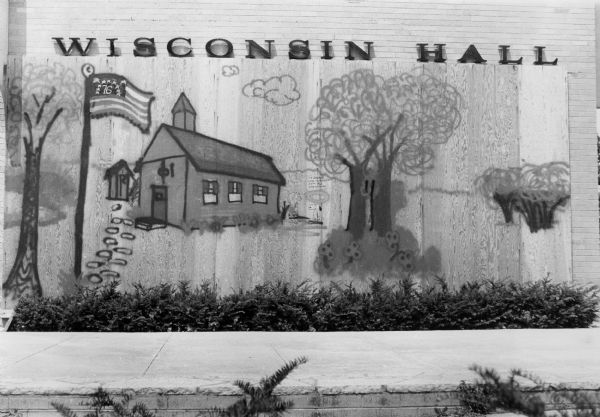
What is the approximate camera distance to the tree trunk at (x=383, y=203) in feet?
35.5

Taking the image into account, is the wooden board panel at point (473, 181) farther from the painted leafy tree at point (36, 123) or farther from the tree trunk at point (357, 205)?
the painted leafy tree at point (36, 123)

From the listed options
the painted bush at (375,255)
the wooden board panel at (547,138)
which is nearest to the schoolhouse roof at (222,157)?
the painted bush at (375,255)

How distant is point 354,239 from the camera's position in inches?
424

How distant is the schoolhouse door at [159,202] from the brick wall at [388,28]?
2.27m

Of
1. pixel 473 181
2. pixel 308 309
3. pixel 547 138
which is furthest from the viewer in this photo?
pixel 547 138

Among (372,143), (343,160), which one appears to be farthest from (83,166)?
(372,143)

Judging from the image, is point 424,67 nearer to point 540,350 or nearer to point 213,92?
point 213,92

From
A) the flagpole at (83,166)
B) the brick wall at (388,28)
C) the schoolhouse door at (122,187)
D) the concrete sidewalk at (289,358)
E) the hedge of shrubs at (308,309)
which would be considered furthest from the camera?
the brick wall at (388,28)

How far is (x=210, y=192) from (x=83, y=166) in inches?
69.4

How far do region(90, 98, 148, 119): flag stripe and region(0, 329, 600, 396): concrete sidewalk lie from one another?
3.07 meters

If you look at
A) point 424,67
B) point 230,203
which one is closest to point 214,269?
point 230,203

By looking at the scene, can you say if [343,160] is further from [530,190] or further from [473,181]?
[530,190]

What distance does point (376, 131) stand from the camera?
11.0 metres

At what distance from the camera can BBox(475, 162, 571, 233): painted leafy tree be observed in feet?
36.0
